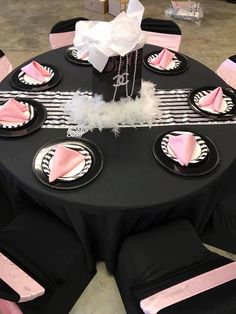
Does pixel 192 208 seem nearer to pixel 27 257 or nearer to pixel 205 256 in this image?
pixel 205 256

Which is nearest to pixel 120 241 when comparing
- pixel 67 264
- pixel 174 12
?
pixel 67 264

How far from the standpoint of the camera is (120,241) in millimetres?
1479

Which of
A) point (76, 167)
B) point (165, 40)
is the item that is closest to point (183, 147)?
point (76, 167)

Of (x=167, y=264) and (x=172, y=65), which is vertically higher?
(x=172, y=65)

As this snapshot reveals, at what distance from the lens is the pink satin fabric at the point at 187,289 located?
3.74ft

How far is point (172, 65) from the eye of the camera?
1850 millimetres

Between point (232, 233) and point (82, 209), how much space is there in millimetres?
835

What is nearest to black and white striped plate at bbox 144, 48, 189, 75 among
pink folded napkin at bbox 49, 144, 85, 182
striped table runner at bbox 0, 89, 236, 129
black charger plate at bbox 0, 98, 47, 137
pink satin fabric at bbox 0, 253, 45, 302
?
striped table runner at bbox 0, 89, 236, 129

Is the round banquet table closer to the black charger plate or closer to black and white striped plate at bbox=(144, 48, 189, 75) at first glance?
the black charger plate

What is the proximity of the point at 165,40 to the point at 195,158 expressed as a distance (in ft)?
4.04

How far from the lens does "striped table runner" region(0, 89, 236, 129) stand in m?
1.53

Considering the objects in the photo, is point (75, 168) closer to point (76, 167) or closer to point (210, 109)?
point (76, 167)

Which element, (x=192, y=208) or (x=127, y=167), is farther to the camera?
(x=192, y=208)

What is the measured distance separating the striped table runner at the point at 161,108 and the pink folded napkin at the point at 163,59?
20cm
